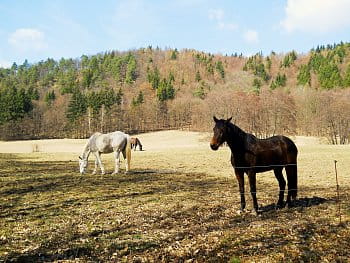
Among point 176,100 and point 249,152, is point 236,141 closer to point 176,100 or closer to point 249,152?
point 249,152

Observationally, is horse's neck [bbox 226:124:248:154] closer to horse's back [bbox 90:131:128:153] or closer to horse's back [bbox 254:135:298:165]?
horse's back [bbox 254:135:298:165]

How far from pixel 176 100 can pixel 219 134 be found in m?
99.1

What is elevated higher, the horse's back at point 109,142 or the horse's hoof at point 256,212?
the horse's back at point 109,142

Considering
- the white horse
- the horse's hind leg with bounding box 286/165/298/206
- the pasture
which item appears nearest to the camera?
the pasture

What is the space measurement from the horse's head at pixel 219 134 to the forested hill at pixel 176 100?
198 ft

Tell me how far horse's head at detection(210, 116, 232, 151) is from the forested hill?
198 feet

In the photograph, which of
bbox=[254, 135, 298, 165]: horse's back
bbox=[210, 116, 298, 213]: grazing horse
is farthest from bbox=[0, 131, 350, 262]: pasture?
bbox=[254, 135, 298, 165]: horse's back

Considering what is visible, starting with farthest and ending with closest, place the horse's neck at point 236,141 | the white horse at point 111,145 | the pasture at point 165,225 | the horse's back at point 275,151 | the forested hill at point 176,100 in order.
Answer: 1. the forested hill at point 176,100
2. the white horse at point 111,145
3. the horse's back at point 275,151
4. the horse's neck at point 236,141
5. the pasture at point 165,225

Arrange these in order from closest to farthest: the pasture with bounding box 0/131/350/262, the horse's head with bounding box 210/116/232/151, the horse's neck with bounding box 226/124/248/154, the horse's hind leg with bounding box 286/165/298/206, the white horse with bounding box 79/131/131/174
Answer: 1. the pasture with bounding box 0/131/350/262
2. the horse's head with bounding box 210/116/232/151
3. the horse's neck with bounding box 226/124/248/154
4. the horse's hind leg with bounding box 286/165/298/206
5. the white horse with bounding box 79/131/131/174

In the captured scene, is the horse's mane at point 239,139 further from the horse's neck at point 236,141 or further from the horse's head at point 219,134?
the horse's head at point 219,134

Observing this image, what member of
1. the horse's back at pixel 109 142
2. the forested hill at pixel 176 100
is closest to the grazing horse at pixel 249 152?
the horse's back at pixel 109 142

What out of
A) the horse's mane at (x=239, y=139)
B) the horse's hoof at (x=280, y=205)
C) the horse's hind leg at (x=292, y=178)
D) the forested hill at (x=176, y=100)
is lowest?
the horse's hoof at (x=280, y=205)

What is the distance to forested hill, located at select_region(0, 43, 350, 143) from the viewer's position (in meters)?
71.2

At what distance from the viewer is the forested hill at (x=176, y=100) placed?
71188mm
